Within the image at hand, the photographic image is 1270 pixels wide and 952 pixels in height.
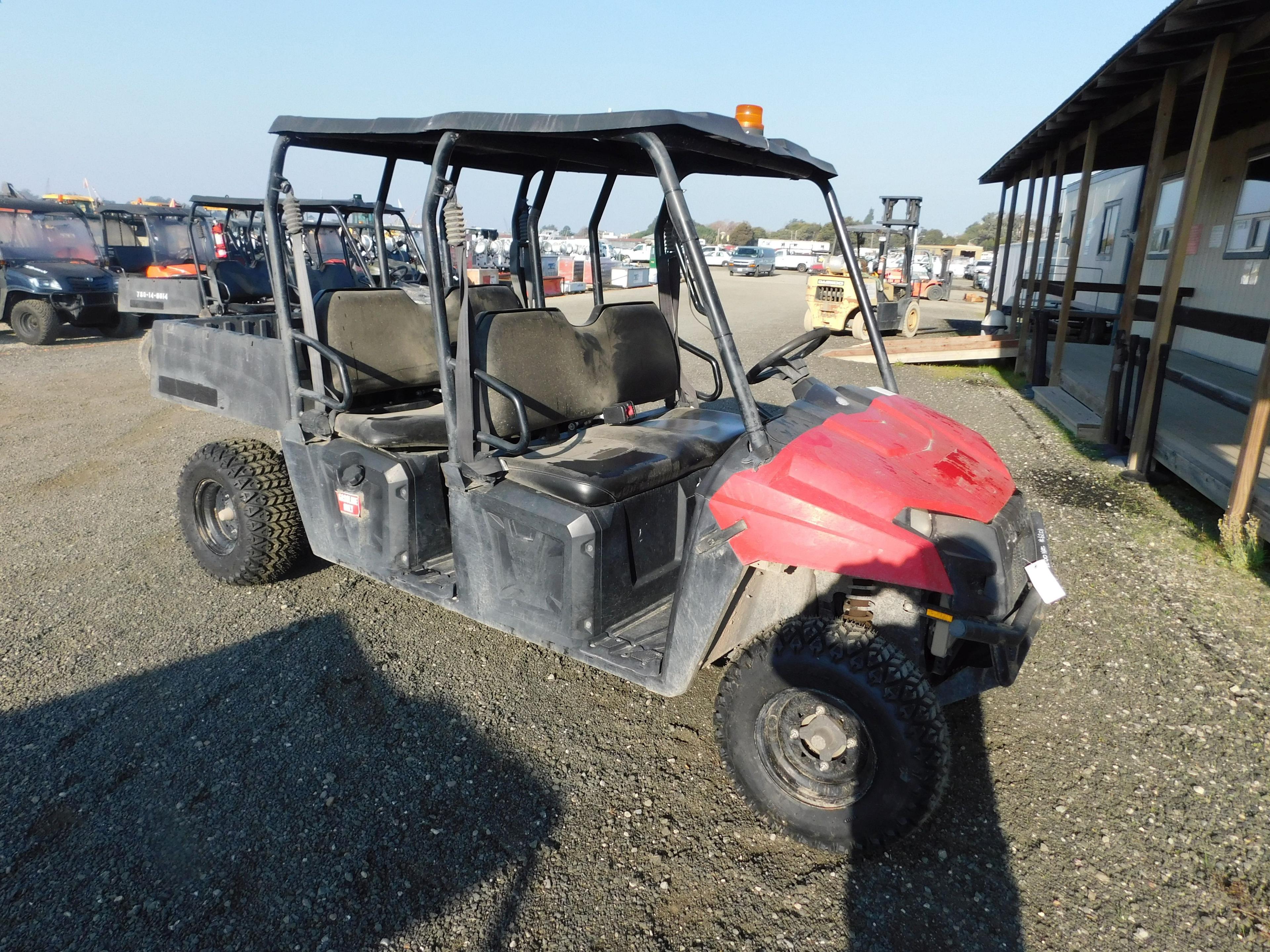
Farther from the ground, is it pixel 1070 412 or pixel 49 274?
pixel 49 274

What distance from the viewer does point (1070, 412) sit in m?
7.74

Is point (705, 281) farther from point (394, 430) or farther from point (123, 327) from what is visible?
point (123, 327)

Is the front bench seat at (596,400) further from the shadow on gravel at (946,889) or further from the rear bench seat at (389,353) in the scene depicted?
the shadow on gravel at (946,889)

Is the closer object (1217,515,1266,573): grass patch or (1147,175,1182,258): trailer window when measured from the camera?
(1217,515,1266,573): grass patch

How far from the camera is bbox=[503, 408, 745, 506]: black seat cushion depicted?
2824mm

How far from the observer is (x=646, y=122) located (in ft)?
7.83

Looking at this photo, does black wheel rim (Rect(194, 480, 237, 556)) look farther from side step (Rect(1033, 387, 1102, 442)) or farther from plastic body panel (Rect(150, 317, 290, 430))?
side step (Rect(1033, 387, 1102, 442))

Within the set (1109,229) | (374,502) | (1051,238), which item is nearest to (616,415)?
(374,502)

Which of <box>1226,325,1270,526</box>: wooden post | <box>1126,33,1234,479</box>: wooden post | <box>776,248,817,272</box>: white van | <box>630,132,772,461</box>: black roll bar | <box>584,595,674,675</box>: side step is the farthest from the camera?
<box>776,248,817,272</box>: white van

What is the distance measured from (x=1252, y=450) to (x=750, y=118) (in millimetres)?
3658

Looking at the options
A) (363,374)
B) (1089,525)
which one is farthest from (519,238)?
(1089,525)

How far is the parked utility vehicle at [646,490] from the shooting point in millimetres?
2301

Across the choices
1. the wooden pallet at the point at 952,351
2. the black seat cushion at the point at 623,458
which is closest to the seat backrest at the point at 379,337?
the black seat cushion at the point at 623,458

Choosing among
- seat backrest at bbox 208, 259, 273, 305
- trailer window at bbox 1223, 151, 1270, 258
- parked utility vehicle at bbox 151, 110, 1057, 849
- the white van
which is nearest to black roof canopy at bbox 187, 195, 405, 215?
seat backrest at bbox 208, 259, 273, 305
